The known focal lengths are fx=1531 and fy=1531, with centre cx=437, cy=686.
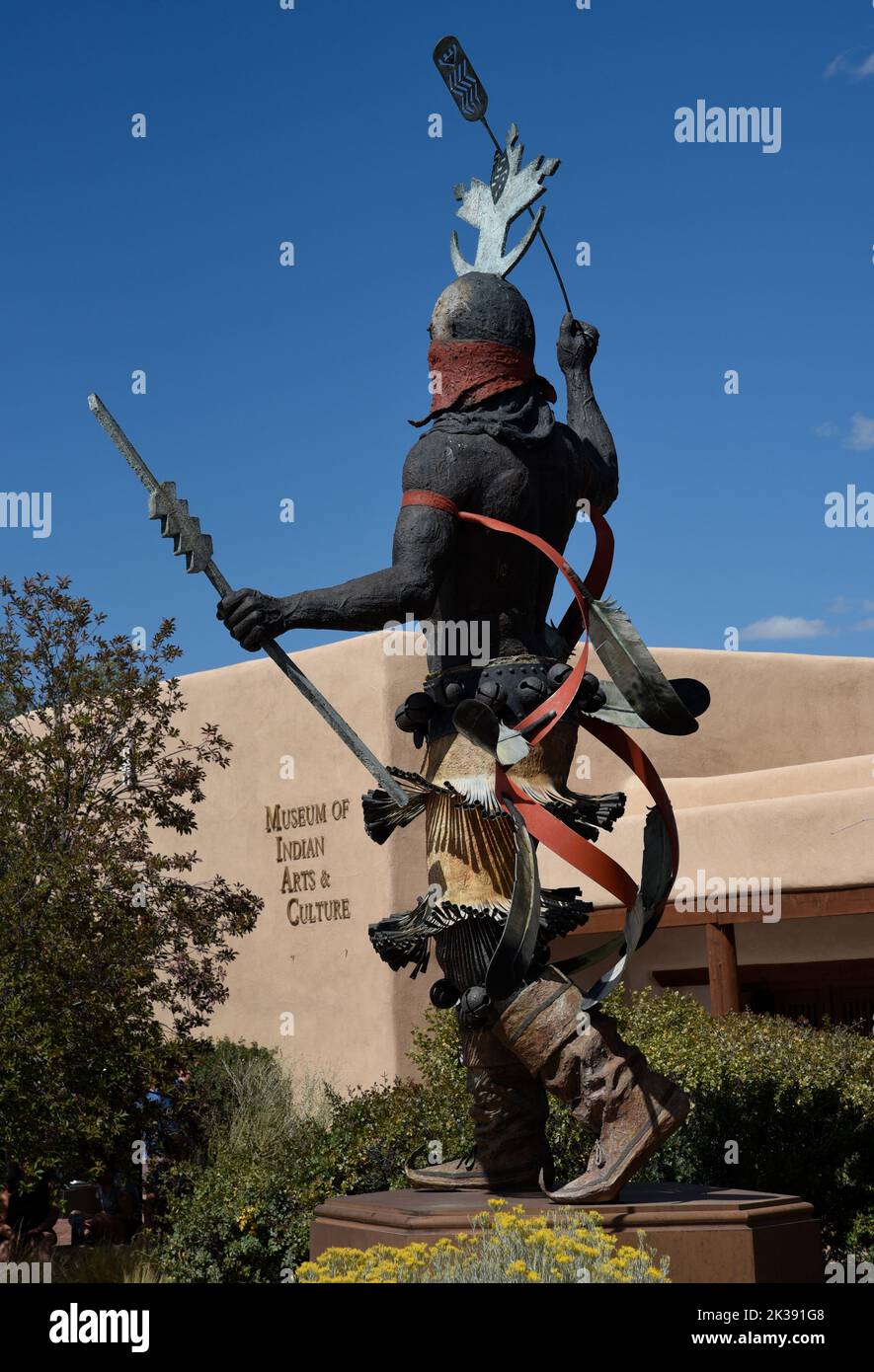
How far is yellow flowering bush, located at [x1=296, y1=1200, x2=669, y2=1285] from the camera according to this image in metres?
3.54

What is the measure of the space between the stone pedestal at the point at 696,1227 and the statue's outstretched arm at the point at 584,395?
2.19 m

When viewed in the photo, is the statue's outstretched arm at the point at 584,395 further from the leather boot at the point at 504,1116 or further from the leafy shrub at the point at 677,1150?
the leafy shrub at the point at 677,1150

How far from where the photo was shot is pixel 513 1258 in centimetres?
364

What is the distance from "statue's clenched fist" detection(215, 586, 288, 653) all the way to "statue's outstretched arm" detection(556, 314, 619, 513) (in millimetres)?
1352

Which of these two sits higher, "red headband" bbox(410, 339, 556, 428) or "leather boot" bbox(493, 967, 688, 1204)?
"red headband" bbox(410, 339, 556, 428)

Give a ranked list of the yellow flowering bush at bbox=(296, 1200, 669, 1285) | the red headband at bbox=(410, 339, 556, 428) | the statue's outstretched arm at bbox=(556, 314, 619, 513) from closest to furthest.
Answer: the yellow flowering bush at bbox=(296, 1200, 669, 1285) → the red headband at bbox=(410, 339, 556, 428) → the statue's outstretched arm at bbox=(556, 314, 619, 513)

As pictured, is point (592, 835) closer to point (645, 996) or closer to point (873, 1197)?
point (873, 1197)

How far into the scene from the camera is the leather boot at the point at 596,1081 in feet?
13.3

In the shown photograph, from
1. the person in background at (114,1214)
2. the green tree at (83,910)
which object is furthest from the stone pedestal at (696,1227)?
the person in background at (114,1214)

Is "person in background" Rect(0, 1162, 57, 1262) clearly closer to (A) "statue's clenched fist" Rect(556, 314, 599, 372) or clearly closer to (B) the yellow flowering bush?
(B) the yellow flowering bush

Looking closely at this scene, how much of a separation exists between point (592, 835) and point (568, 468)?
1138 mm

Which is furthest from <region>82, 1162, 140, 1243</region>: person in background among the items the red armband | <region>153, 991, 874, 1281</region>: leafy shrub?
the red armband

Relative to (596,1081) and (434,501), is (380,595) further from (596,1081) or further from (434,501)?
(596,1081)

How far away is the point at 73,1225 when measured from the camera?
9.94m
